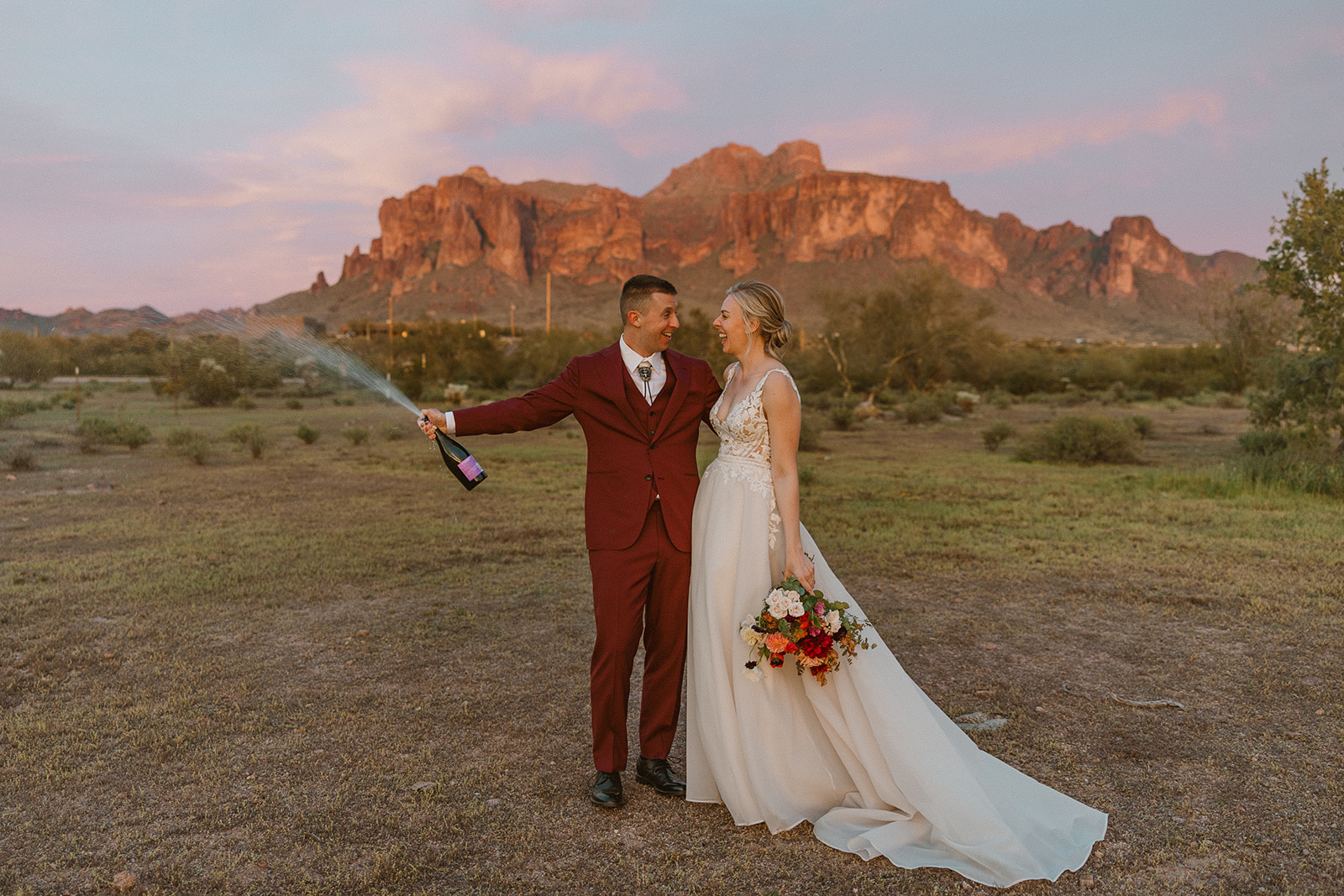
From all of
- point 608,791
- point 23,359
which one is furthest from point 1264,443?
point 23,359

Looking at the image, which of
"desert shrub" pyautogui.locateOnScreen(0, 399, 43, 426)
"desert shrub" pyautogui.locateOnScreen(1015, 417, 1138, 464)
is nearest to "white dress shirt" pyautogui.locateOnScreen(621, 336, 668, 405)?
"desert shrub" pyautogui.locateOnScreen(1015, 417, 1138, 464)

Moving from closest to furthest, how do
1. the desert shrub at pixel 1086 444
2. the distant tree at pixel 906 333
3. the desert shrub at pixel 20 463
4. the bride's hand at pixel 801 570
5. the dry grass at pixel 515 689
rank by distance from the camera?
the dry grass at pixel 515 689, the bride's hand at pixel 801 570, the desert shrub at pixel 20 463, the desert shrub at pixel 1086 444, the distant tree at pixel 906 333

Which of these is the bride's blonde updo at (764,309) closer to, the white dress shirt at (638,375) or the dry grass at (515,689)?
the white dress shirt at (638,375)

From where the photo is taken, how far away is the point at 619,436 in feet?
12.4

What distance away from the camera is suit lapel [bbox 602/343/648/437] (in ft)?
12.2

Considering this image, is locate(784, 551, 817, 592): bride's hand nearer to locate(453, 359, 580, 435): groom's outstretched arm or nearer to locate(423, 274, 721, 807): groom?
locate(423, 274, 721, 807): groom

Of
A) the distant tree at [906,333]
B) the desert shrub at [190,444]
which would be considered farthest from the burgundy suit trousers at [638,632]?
the distant tree at [906,333]

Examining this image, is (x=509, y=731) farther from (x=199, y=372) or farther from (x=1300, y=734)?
(x=199, y=372)

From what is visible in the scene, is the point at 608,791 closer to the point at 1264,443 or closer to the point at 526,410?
the point at 526,410

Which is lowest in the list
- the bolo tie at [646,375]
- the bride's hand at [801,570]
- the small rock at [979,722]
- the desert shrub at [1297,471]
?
the small rock at [979,722]

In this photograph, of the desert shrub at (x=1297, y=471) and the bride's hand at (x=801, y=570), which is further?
the desert shrub at (x=1297, y=471)

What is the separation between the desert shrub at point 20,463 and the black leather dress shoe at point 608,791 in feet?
52.0

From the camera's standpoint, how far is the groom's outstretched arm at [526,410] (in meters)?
3.86

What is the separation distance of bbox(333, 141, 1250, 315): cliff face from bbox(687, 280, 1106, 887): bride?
14768cm
